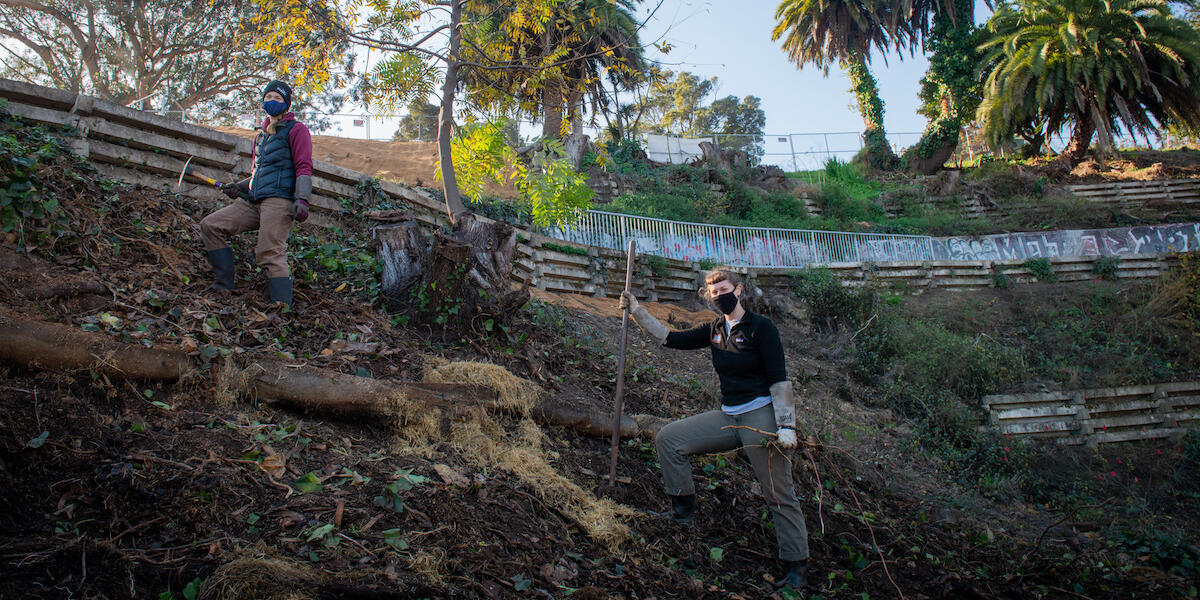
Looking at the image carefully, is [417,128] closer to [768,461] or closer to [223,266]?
[223,266]

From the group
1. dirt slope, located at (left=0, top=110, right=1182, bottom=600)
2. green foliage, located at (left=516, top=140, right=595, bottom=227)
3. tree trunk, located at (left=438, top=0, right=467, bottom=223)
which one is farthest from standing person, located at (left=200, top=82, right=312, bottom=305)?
green foliage, located at (left=516, top=140, right=595, bottom=227)

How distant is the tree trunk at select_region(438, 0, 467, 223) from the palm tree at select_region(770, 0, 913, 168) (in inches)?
1099

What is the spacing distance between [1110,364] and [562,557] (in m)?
14.8

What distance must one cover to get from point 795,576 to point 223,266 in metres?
4.92

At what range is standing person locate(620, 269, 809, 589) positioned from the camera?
450 centimetres

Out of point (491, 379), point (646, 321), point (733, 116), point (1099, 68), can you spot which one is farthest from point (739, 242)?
point (733, 116)

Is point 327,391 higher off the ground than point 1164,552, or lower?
higher

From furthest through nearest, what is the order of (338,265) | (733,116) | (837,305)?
1. (733,116)
2. (837,305)
3. (338,265)

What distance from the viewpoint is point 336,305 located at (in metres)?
5.83

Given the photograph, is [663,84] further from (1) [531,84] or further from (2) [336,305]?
(2) [336,305]

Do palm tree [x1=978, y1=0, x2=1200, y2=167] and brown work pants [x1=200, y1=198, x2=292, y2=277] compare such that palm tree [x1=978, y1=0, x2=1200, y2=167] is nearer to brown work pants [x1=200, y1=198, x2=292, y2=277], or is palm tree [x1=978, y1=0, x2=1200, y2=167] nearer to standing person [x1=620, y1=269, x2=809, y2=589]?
standing person [x1=620, y1=269, x2=809, y2=589]

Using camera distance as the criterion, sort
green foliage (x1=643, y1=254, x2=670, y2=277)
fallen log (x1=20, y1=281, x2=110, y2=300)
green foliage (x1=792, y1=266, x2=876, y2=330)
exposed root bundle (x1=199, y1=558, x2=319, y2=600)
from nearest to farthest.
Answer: exposed root bundle (x1=199, y1=558, x2=319, y2=600), fallen log (x1=20, y1=281, x2=110, y2=300), green foliage (x1=792, y1=266, x2=876, y2=330), green foliage (x1=643, y1=254, x2=670, y2=277)

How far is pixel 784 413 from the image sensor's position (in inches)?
172

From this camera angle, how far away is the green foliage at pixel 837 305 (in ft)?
47.7
